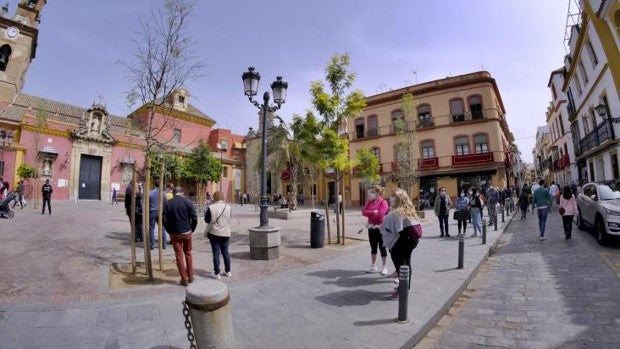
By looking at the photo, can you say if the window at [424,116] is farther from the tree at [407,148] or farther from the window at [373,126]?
the tree at [407,148]

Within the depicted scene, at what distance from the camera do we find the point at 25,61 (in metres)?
32.3

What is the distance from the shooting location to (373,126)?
31750mm

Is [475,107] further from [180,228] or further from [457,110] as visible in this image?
[180,228]

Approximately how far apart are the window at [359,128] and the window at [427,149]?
6006 millimetres

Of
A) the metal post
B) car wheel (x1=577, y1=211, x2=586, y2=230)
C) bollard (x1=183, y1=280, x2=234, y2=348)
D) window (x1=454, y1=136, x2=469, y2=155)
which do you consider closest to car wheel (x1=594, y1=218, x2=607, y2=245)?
car wheel (x1=577, y1=211, x2=586, y2=230)

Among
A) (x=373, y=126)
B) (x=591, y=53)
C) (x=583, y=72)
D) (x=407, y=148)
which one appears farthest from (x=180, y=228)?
(x=373, y=126)

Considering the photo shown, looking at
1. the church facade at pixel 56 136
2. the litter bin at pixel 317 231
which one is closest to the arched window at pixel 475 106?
the church facade at pixel 56 136

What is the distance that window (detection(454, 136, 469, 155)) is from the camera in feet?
90.0

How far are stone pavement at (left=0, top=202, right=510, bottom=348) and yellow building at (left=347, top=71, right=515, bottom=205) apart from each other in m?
19.4

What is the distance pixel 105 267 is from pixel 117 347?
3.52 m

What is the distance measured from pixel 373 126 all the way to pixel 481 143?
9428 millimetres

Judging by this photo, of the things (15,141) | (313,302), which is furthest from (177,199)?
(15,141)

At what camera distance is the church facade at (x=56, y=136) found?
24.2 meters

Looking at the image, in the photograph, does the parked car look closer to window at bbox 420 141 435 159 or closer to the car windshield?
the car windshield
